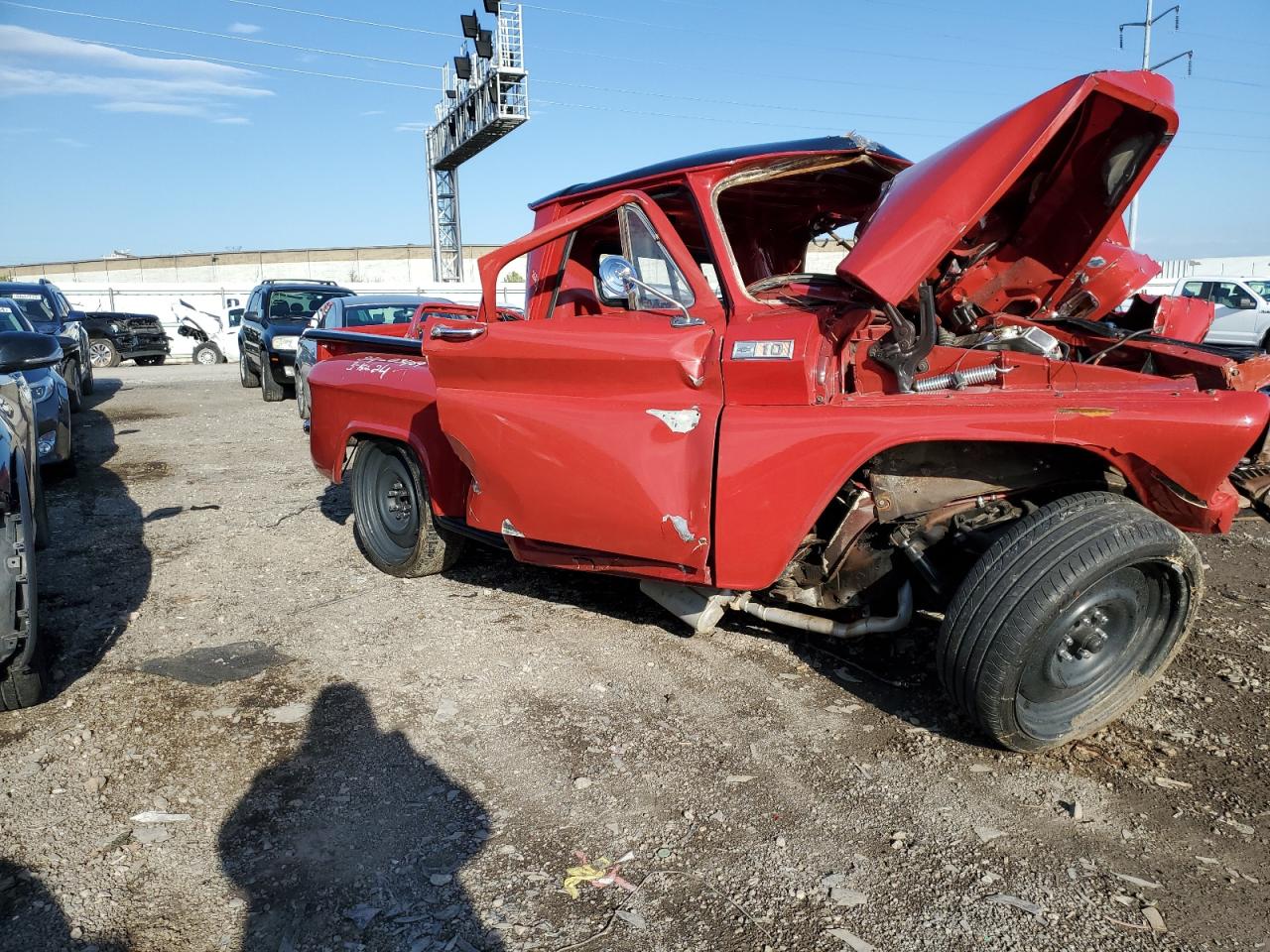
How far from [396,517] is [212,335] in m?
19.7

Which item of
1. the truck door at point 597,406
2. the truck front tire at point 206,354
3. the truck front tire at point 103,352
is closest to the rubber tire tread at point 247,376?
the truck front tire at point 103,352

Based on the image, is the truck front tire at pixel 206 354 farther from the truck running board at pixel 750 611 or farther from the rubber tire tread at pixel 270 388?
the truck running board at pixel 750 611

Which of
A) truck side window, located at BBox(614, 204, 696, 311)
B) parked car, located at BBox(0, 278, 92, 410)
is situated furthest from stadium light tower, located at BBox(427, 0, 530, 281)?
truck side window, located at BBox(614, 204, 696, 311)

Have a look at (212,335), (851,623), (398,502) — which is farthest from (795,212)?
(212,335)

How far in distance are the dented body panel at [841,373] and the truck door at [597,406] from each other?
0.03 feet

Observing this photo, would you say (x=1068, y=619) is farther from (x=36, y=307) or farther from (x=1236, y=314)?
(x=1236, y=314)

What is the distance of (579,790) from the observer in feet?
9.98

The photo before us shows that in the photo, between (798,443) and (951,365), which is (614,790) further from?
(951,365)

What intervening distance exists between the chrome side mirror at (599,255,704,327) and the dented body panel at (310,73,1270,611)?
0.02m

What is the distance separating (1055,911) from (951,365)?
6.56ft

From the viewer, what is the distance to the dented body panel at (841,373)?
2.89 m

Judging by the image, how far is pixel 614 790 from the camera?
3.04 m

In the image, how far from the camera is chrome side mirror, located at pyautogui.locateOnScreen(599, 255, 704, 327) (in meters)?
3.50

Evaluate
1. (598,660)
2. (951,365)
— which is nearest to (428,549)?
(598,660)
